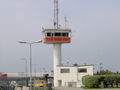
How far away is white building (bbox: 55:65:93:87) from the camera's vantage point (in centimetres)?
10150

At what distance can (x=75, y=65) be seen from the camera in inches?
4109

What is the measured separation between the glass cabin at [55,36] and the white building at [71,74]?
7.57m

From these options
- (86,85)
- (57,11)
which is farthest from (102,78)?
(57,11)

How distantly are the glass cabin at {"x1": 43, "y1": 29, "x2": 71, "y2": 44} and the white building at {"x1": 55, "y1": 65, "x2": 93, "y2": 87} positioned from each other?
298 inches

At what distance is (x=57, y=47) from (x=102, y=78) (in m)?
20.6

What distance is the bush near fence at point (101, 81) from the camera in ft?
284

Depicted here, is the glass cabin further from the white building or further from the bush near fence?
the bush near fence

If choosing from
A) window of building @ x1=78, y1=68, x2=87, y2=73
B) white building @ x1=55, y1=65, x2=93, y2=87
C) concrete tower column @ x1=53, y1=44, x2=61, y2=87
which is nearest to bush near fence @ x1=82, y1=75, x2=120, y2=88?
white building @ x1=55, y1=65, x2=93, y2=87

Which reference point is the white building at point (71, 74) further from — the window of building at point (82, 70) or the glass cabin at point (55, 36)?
the glass cabin at point (55, 36)

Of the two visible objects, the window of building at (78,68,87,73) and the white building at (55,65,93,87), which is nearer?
the white building at (55,65,93,87)

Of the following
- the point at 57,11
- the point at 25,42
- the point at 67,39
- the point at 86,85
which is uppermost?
the point at 57,11

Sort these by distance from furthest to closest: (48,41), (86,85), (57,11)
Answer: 1. (57,11)
2. (48,41)
3. (86,85)

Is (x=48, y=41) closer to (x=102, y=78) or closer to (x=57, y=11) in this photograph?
(x=57, y=11)

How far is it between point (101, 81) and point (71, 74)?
1464 centimetres
